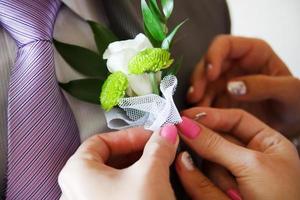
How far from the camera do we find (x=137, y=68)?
0.43 m

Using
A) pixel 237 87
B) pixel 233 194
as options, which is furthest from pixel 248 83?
pixel 233 194

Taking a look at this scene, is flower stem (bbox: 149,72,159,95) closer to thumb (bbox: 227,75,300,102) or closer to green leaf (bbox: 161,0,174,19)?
green leaf (bbox: 161,0,174,19)

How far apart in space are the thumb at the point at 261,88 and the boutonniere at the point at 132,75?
25cm

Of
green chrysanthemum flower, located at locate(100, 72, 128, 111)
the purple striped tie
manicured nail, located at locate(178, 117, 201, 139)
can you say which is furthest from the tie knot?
manicured nail, located at locate(178, 117, 201, 139)

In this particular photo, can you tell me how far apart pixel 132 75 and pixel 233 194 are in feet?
0.86

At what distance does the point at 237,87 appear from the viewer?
0.72 metres

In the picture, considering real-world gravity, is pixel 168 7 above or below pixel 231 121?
above

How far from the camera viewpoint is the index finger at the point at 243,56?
69 centimetres

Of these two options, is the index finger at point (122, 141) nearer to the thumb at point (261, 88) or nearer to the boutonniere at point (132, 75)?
the boutonniere at point (132, 75)

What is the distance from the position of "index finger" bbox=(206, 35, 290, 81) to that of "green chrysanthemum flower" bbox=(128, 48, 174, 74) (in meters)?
0.27

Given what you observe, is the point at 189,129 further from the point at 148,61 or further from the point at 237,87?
the point at 237,87

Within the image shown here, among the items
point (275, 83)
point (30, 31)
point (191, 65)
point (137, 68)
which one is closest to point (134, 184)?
point (137, 68)

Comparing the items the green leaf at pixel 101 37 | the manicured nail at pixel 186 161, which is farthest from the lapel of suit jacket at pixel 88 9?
the manicured nail at pixel 186 161

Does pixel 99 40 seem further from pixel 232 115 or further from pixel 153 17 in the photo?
pixel 232 115
